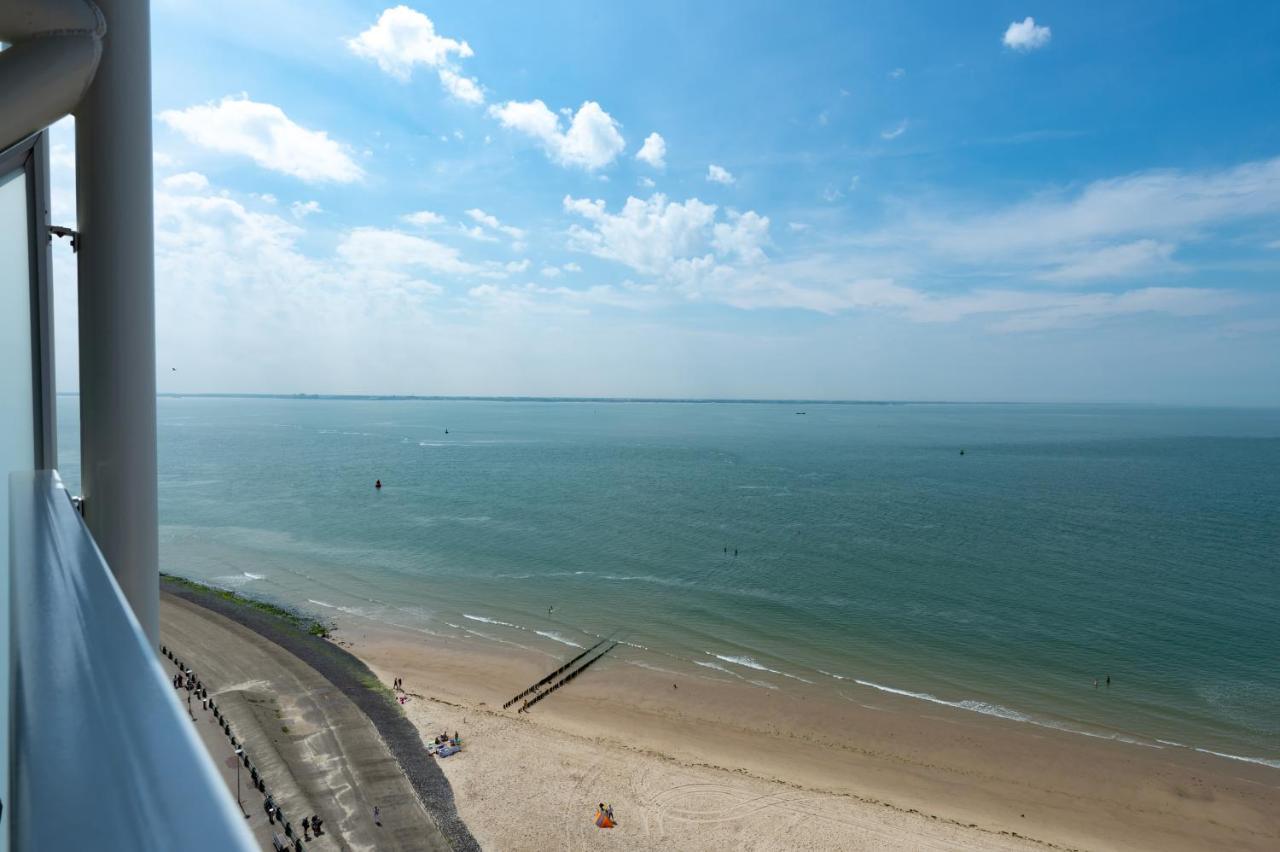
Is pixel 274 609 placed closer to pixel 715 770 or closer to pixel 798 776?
pixel 715 770

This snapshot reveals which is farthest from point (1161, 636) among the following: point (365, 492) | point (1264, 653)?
point (365, 492)

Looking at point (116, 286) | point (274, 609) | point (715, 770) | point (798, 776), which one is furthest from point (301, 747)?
point (116, 286)

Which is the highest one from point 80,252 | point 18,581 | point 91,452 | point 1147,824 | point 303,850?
point 80,252

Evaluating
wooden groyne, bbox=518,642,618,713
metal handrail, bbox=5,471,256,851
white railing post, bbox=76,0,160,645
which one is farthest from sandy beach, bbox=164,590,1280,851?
metal handrail, bbox=5,471,256,851

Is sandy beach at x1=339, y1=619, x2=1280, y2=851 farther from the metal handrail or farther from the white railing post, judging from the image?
the metal handrail

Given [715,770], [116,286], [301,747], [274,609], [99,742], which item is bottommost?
[715,770]

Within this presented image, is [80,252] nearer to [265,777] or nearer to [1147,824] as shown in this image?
[265,777]
